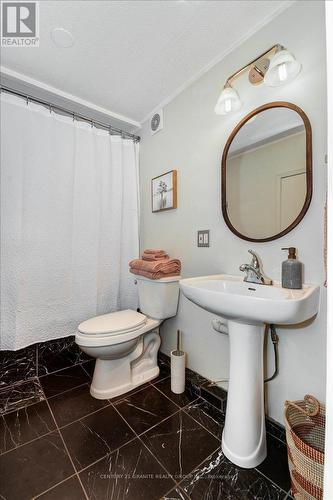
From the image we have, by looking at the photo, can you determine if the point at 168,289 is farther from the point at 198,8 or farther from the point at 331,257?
the point at 198,8

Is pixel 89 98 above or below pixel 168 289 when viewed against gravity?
above

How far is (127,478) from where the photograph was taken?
941 mm

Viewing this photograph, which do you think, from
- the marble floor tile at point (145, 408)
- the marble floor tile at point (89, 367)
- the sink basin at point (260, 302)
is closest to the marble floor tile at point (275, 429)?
the marble floor tile at point (145, 408)

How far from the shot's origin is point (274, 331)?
1093 mm

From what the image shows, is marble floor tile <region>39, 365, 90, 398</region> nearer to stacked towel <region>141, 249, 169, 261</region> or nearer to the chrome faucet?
stacked towel <region>141, 249, 169, 261</region>

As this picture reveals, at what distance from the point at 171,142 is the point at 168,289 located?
1.13 metres

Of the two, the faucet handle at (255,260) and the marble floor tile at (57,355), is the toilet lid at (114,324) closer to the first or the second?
the marble floor tile at (57,355)

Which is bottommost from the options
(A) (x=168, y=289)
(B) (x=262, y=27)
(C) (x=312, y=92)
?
(A) (x=168, y=289)

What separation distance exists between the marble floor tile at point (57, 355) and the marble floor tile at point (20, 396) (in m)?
0.13

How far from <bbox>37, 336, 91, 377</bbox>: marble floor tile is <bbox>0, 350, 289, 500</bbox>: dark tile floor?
0.22 m

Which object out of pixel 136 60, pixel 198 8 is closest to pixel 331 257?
pixel 198 8

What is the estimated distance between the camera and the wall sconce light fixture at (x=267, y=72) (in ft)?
3.24

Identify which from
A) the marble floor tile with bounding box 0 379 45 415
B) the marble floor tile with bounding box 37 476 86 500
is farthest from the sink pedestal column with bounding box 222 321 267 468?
the marble floor tile with bounding box 0 379 45 415

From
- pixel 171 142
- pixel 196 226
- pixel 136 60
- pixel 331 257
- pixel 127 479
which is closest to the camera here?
pixel 331 257
